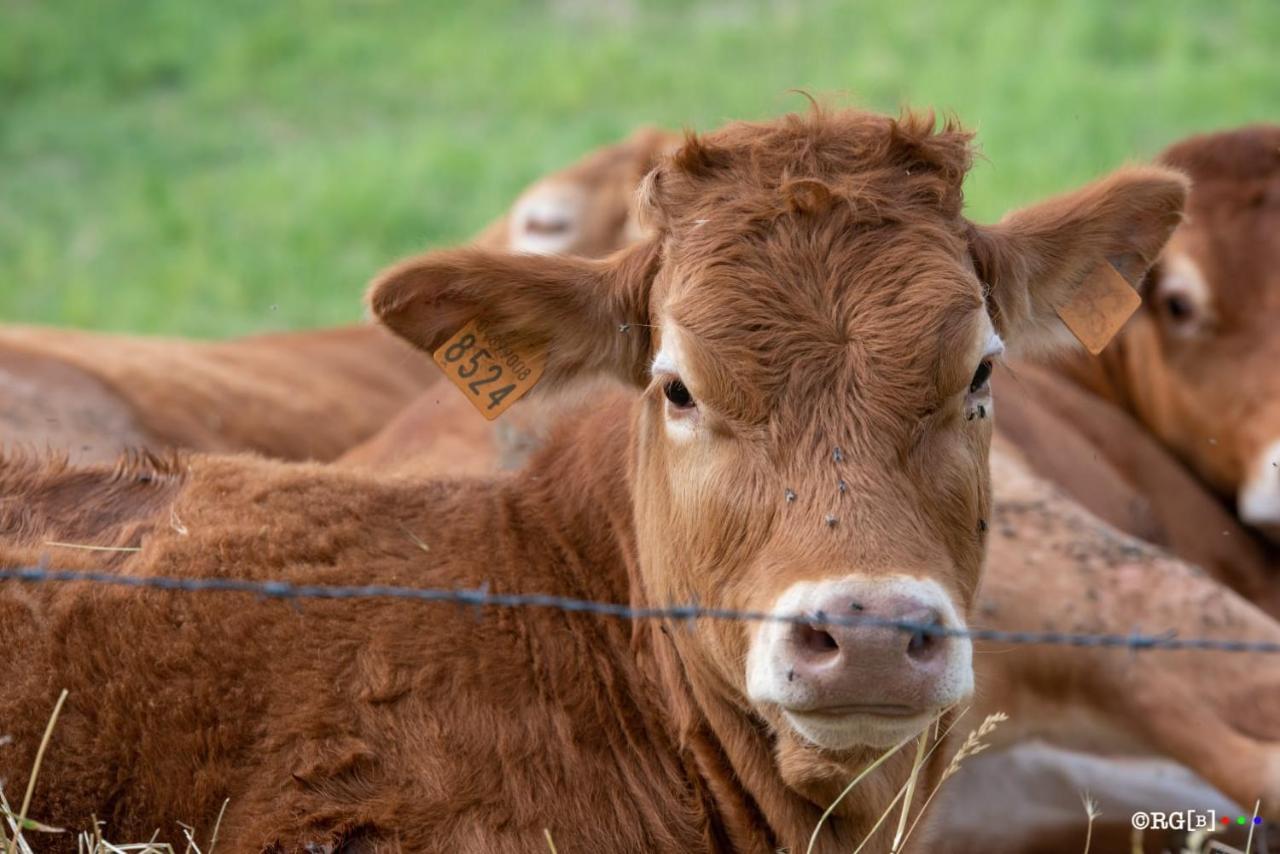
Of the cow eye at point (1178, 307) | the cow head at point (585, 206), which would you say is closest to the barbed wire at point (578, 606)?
the cow eye at point (1178, 307)

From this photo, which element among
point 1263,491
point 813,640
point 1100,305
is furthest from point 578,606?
point 1263,491

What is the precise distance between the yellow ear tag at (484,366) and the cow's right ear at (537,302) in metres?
0.02

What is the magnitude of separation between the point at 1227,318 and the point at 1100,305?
2.93 meters

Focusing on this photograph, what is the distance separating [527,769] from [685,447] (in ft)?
2.65

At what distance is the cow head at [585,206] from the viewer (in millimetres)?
9633

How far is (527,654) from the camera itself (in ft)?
13.0

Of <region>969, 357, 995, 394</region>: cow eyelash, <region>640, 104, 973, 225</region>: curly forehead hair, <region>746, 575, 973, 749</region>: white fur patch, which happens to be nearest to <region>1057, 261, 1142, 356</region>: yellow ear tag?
<region>640, 104, 973, 225</region>: curly forehead hair

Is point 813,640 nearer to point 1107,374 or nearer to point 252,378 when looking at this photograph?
point 1107,374

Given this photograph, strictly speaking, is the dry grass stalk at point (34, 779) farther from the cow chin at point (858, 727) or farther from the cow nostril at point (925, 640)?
the cow nostril at point (925, 640)

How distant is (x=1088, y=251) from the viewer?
435cm

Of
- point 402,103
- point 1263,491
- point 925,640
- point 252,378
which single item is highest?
point 925,640

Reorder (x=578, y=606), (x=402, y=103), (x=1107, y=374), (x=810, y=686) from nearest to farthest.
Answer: (x=810, y=686), (x=578, y=606), (x=1107, y=374), (x=402, y=103)

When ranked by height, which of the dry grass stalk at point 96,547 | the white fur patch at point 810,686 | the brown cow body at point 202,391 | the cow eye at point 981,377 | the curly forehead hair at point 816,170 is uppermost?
the curly forehead hair at point 816,170

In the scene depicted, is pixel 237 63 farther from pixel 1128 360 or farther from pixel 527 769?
pixel 527 769
